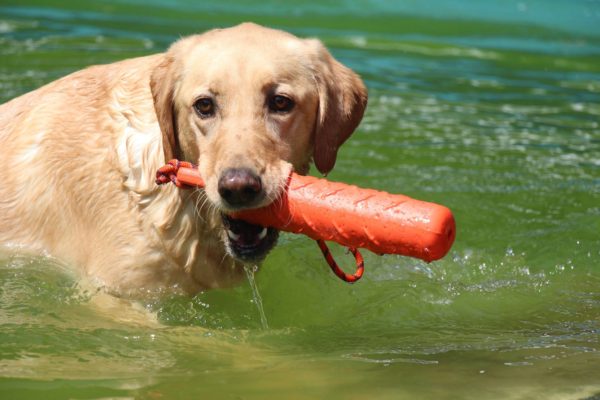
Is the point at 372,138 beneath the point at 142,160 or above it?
beneath

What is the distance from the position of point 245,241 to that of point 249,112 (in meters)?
0.66

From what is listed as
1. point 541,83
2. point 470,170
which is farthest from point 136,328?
point 541,83

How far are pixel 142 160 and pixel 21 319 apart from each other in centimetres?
108

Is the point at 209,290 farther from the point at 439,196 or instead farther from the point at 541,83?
the point at 541,83

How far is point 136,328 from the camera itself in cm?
501

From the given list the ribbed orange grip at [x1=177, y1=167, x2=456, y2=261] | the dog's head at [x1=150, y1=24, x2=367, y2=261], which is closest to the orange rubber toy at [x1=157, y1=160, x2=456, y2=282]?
the ribbed orange grip at [x1=177, y1=167, x2=456, y2=261]

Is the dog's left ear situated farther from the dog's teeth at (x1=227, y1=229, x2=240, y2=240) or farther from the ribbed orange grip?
the dog's teeth at (x1=227, y1=229, x2=240, y2=240)

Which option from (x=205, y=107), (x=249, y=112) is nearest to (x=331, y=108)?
(x=249, y=112)

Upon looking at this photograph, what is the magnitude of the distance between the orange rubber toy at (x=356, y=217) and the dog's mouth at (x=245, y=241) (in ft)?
0.39

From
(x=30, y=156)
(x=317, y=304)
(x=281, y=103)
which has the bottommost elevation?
(x=317, y=304)

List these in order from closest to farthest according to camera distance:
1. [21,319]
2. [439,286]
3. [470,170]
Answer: [21,319]
[439,286]
[470,170]

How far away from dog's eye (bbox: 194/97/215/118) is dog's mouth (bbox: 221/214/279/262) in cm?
52

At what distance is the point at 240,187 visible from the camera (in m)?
4.32

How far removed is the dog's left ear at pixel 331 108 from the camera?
5027mm
